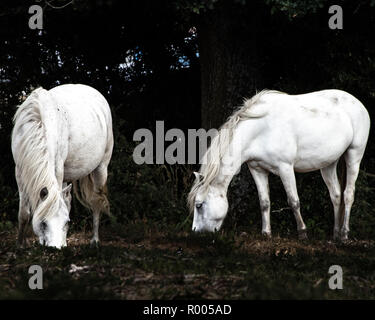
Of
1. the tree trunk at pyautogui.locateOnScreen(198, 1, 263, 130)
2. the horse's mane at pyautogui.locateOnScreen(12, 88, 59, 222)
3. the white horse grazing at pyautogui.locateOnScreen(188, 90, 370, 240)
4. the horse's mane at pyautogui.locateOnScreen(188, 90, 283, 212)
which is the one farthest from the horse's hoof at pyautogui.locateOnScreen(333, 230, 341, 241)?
the horse's mane at pyautogui.locateOnScreen(12, 88, 59, 222)

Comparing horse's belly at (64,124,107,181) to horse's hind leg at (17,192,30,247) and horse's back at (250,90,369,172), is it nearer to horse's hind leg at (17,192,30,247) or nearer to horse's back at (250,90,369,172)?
horse's hind leg at (17,192,30,247)

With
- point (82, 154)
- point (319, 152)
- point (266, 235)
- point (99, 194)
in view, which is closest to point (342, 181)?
point (319, 152)

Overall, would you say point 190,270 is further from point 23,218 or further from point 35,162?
point 23,218

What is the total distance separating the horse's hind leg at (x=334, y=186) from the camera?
8234 millimetres

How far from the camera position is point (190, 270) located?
5148 mm

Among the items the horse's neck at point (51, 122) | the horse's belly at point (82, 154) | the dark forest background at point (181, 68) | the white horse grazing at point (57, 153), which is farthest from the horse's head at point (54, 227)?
the dark forest background at point (181, 68)

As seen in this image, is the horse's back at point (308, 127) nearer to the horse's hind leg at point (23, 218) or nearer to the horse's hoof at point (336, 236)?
the horse's hoof at point (336, 236)

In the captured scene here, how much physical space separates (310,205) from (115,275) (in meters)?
4.64

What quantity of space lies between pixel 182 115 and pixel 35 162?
5.48m

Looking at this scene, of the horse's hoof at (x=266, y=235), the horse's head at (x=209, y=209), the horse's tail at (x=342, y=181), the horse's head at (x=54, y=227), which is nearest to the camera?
the horse's head at (x=54, y=227)

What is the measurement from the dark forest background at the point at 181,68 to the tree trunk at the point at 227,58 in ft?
0.05

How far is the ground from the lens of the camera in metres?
4.34

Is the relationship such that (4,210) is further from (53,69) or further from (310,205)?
(310,205)

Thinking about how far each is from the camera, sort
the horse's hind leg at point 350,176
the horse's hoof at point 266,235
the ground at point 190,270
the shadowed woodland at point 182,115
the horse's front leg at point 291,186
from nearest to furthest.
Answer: the ground at point 190,270 → the shadowed woodland at point 182,115 → the horse's hoof at point 266,235 → the horse's front leg at point 291,186 → the horse's hind leg at point 350,176
